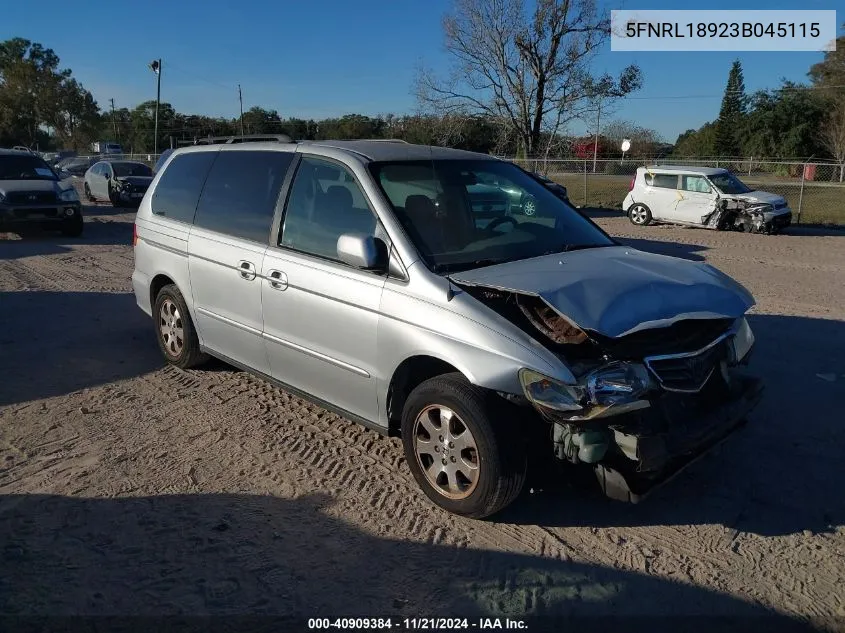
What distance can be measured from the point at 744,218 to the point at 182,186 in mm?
14880

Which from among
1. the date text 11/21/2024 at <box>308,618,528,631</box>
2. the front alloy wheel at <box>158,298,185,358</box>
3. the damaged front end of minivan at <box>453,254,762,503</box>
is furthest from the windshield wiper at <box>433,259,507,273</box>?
the front alloy wheel at <box>158,298,185,358</box>

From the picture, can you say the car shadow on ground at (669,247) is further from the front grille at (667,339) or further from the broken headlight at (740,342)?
the front grille at (667,339)

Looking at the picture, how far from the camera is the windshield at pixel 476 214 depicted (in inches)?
158

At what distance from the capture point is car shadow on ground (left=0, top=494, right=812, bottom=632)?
9.43 feet

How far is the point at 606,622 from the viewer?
9.28 feet

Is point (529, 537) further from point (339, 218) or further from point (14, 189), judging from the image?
point (14, 189)

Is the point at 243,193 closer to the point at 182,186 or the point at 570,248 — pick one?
the point at 182,186

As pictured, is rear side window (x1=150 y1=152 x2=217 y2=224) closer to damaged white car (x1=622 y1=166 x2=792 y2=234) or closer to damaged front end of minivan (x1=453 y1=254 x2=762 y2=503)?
damaged front end of minivan (x1=453 y1=254 x2=762 y2=503)

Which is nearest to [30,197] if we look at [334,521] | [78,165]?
[334,521]

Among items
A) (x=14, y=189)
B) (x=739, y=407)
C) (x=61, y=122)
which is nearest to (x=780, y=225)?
(x=739, y=407)

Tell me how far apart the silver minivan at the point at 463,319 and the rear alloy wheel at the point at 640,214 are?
14838 millimetres

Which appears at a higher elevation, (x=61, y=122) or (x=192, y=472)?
(x=61, y=122)

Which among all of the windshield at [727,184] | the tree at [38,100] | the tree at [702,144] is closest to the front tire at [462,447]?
the windshield at [727,184]

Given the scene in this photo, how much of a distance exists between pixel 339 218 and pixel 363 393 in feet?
3.64
